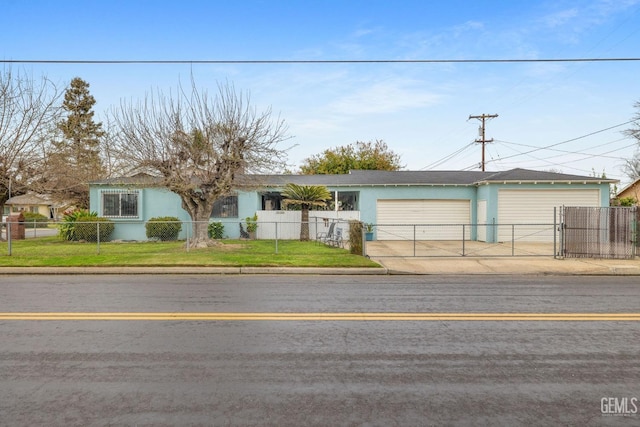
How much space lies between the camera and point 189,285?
1021 cm

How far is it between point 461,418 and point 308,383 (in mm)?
1424

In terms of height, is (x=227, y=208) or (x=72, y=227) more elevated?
(x=227, y=208)

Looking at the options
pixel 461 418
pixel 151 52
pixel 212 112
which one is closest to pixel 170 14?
pixel 151 52

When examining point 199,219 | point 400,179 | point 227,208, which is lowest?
point 199,219

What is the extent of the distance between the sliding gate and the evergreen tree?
22733 mm

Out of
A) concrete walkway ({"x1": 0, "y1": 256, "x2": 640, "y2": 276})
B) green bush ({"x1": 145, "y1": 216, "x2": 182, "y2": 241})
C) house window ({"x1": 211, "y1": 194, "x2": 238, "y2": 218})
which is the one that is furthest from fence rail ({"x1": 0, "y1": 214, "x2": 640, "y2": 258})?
concrete walkway ({"x1": 0, "y1": 256, "x2": 640, "y2": 276})

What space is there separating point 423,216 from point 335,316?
1753 cm

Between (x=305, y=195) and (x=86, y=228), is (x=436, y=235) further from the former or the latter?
(x=86, y=228)

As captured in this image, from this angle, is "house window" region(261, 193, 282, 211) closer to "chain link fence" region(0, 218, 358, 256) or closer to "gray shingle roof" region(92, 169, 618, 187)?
"gray shingle roof" region(92, 169, 618, 187)

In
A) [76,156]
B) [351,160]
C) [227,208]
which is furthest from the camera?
[351,160]

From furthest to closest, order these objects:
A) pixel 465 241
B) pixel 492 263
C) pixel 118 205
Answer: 1. pixel 465 241
2. pixel 118 205
3. pixel 492 263

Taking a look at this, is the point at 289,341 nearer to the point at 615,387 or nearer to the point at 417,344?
the point at 417,344

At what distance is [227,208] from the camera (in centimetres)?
2308

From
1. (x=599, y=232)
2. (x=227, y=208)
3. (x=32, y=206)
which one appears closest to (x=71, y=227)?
(x=227, y=208)
